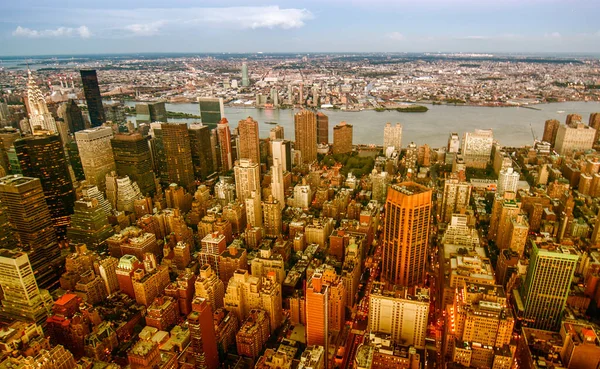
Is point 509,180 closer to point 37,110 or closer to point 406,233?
point 406,233

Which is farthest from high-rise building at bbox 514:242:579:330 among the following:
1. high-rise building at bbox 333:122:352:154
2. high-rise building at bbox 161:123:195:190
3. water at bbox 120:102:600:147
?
water at bbox 120:102:600:147

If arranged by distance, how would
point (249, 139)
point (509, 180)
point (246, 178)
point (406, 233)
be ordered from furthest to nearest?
point (249, 139)
point (246, 178)
point (509, 180)
point (406, 233)

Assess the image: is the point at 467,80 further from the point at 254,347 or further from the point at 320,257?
the point at 254,347

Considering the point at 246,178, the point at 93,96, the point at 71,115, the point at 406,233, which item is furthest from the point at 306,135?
the point at 71,115

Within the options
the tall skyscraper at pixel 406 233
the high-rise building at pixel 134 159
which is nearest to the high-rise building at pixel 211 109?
the high-rise building at pixel 134 159

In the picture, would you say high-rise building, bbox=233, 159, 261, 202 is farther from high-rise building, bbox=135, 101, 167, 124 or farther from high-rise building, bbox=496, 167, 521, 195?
high-rise building, bbox=135, 101, 167, 124

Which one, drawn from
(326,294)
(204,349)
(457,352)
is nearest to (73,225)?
(204,349)
